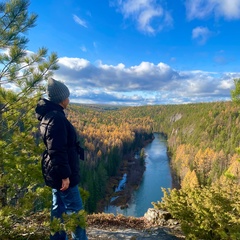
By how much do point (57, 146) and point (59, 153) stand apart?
0.32 feet

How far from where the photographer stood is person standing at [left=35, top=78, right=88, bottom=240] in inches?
125

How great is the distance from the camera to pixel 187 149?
8912 centimetres

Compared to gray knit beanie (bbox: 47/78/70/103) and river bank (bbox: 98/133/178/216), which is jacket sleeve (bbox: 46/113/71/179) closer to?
gray knit beanie (bbox: 47/78/70/103)

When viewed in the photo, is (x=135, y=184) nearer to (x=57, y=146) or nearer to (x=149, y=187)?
(x=149, y=187)

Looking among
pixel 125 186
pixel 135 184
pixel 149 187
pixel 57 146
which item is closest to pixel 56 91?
pixel 57 146

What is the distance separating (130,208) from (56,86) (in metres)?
41.3

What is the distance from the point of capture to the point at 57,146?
314cm

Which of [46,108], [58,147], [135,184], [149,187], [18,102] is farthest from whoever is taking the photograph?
[135,184]

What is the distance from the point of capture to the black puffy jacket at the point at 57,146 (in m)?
3.16

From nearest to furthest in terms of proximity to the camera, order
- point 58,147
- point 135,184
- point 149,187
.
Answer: point 58,147 < point 149,187 < point 135,184

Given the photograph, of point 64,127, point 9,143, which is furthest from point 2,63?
point 64,127

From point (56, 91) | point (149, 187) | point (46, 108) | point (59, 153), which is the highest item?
point (56, 91)

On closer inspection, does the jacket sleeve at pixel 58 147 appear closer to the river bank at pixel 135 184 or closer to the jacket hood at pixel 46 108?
the jacket hood at pixel 46 108

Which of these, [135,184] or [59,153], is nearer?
[59,153]
